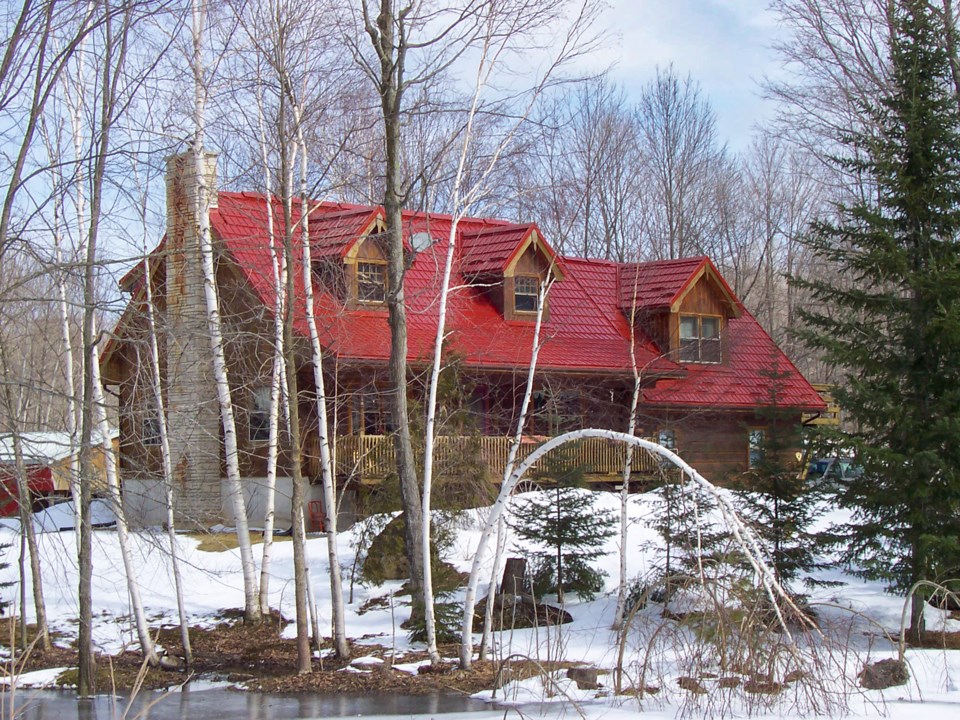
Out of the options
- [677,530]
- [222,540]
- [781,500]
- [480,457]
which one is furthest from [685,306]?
[222,540]

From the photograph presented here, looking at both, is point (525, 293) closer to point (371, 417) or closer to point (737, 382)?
point (371, 417)

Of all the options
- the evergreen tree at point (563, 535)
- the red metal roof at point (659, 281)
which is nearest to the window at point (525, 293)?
the red metal roof at point (659, 281)

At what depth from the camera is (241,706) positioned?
13.2 meters

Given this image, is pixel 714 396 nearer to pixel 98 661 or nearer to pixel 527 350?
pixel 527 350

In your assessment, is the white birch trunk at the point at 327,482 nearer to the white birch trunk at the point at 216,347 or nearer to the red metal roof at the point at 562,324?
the white birch trunk at the point at 216,347

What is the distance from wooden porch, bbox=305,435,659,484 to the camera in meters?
17.7

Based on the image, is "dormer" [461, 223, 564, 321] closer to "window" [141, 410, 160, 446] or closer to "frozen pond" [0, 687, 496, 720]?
"window" [141, 410, 160, 446]

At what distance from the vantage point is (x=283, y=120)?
15062 millimetres

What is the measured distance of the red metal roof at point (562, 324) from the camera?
2278cm

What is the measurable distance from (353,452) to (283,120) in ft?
27.6

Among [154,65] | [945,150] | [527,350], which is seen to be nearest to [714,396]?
[527,350]

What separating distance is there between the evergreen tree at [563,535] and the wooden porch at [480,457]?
24 cm

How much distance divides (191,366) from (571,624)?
7.21 m

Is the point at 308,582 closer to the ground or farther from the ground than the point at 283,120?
closer to the ground
